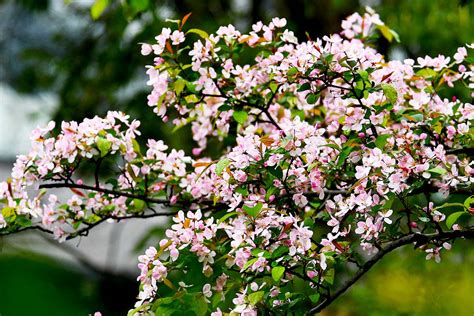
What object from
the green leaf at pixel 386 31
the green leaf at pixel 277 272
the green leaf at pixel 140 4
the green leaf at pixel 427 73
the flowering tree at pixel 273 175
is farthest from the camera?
the green leaf at pixel 140 4

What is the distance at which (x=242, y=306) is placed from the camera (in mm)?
1436

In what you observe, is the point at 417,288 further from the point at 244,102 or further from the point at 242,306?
the point at 242,306

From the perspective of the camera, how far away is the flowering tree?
1.45m

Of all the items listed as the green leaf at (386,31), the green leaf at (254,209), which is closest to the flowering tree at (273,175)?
the green leaf at (254,209)

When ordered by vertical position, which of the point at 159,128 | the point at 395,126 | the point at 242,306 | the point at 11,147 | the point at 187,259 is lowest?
the point at 242,306

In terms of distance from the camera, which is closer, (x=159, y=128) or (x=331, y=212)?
(x=331, y=212)

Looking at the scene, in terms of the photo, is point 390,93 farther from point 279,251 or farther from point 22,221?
Result: point 22,221

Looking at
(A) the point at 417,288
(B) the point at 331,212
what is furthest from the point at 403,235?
(A) the point at 417,288

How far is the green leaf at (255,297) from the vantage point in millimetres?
1402

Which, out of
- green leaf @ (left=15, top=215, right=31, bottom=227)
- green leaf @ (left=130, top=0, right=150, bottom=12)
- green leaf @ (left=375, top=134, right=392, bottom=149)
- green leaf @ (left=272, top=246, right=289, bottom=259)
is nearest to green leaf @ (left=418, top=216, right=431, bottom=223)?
green leaf @ (left=375, top=134, right=392, bottom=149)

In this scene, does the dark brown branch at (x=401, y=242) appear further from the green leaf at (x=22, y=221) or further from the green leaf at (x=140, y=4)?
the green leaf at (x=140, y=4)

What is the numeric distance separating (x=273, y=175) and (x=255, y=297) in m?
0.25

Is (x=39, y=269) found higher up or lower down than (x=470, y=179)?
higher up

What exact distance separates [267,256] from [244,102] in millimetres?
551
